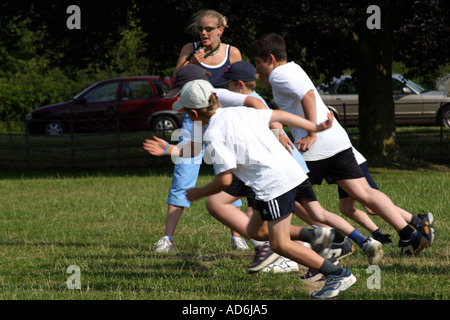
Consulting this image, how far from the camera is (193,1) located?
1434 centimetres

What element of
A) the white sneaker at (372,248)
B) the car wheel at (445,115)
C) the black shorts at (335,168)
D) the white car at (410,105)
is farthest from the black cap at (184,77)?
the car wheel at (445,115)

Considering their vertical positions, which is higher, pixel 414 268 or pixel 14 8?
pixel 14 8

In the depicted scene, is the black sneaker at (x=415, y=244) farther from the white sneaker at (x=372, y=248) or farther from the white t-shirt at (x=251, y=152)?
the white t-shirt at (x=251, y=152)

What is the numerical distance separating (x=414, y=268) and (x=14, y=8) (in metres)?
13.2

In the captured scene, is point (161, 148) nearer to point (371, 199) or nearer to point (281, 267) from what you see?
point (281, 267)

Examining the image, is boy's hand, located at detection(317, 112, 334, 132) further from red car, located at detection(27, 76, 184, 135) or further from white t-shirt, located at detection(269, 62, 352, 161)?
red car, located at detection(27, 76, 184, 135)

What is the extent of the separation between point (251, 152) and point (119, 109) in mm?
17265

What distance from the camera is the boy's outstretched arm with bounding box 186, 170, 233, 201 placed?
4.38m

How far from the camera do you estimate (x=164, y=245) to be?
677 centimetres

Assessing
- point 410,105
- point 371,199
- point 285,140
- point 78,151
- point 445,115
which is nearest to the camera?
point 285,140

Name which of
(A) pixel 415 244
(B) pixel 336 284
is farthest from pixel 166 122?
(B) pixel 336 284
